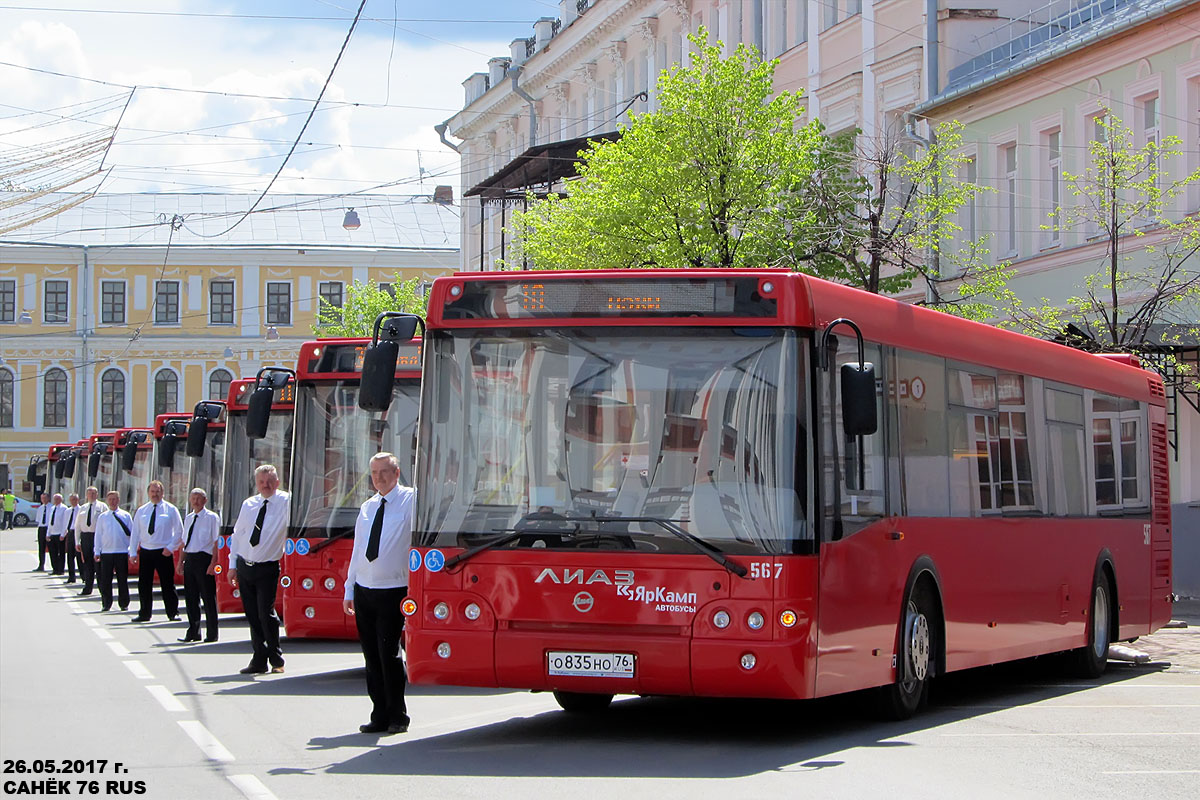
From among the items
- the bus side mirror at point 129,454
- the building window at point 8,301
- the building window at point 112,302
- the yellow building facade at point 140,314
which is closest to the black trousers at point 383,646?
the bus side mirror at point 129,454

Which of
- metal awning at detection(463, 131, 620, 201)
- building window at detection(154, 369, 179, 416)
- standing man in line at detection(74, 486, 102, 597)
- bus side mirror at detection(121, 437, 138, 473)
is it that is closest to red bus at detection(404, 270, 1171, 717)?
standing man in line at detection(74, 486, 102, 597)

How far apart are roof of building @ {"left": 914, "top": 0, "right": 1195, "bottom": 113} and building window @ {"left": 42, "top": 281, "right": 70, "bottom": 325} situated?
2283 inches

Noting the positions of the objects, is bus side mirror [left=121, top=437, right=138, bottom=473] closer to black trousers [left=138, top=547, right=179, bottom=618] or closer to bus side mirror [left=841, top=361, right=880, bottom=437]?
black trousers [left=138, top=547, right=179, bottom=618]

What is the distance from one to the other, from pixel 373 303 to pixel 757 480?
50.9 metres

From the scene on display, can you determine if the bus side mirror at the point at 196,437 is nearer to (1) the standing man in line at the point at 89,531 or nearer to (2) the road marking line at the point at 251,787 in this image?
(1) the standing man in line at the point at 89,531

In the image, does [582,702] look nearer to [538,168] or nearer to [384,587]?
[384,587]

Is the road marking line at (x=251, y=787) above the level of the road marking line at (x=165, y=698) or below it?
above

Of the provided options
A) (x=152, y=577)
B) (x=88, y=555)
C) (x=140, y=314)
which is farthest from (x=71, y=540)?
(x=140, y=314)

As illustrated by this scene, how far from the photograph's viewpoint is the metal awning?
45.4 metres

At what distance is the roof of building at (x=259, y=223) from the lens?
278 feet

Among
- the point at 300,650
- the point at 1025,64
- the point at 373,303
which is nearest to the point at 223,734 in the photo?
the point at 300,650

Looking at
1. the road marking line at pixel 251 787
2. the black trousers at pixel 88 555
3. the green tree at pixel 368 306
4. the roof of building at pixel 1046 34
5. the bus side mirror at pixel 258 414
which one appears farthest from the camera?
the green tree at pixel 368 306

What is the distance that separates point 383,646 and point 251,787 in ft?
8.20

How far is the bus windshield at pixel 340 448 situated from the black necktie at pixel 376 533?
16.6 ft
